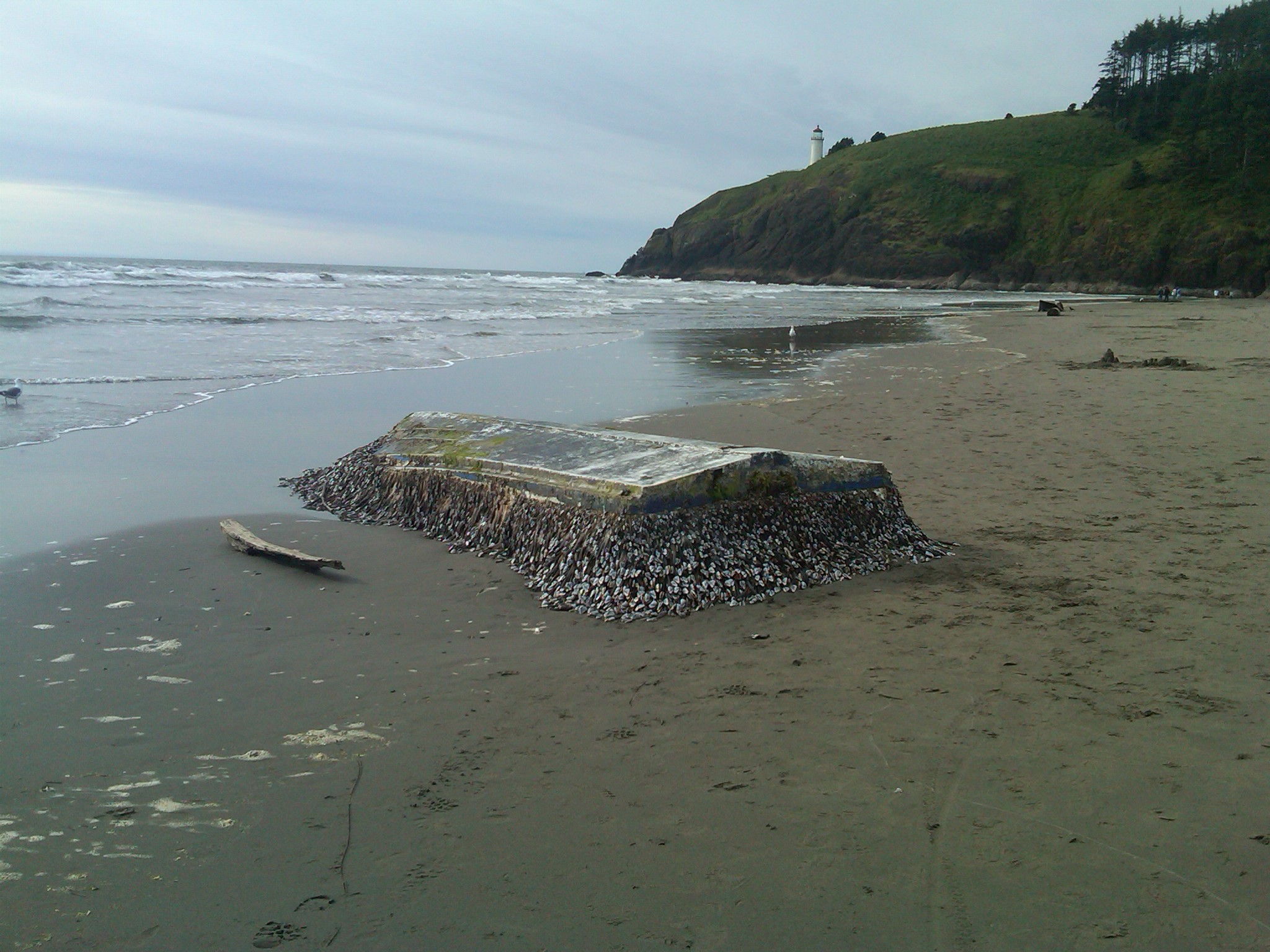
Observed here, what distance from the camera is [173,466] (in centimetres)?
784

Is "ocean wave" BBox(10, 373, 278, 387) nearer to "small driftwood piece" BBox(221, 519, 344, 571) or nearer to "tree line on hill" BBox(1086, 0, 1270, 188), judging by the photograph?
"small driftwood piece" BBox(221, 519, 344, 571)

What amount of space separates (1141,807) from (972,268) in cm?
6931

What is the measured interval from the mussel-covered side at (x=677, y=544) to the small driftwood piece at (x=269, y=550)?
2.79 feet

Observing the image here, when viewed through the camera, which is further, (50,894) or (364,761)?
(364,761)

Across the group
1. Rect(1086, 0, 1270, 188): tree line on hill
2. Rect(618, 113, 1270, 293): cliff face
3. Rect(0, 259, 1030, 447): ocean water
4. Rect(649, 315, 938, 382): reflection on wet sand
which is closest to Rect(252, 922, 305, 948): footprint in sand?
Rect(0, 259, 1030, 447): ocean water

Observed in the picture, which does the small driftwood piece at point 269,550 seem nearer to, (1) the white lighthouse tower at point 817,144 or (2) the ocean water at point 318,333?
(2) the ocean water at point 318,333

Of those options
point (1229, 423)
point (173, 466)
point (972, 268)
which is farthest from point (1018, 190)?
point (173, 466)

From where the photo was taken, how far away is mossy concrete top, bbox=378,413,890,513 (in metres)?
4.88

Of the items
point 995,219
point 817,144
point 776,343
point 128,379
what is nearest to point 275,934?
point 128,379

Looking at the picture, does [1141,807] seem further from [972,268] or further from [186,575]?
[972,268]

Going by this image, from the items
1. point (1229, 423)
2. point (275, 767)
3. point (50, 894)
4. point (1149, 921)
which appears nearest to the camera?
point (1149, 921)

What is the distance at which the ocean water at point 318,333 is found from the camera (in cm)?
1216

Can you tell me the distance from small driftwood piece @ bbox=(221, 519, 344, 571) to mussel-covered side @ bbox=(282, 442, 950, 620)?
0.85 metres

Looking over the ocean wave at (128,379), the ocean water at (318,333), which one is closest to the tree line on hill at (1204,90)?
the ocean water at (318,333)
